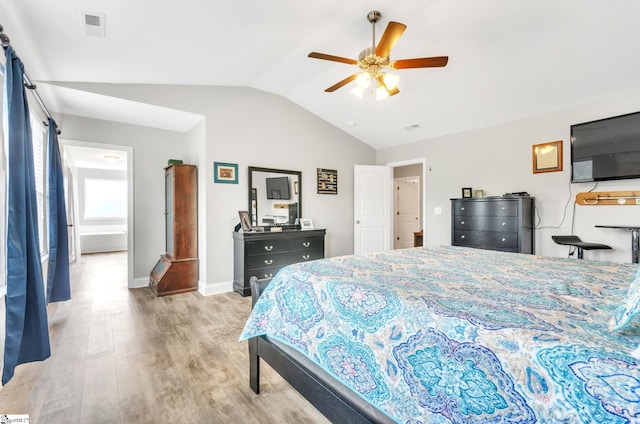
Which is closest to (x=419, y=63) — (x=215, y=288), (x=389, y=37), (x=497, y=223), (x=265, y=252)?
(x=389, y=37)

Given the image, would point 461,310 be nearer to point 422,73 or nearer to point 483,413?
point 483,413

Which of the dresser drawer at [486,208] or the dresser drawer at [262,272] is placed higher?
the dresser drawer at [486,208]

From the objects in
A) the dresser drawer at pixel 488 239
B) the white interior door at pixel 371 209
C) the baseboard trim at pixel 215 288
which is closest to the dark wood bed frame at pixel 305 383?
the baseboard trim at pixel 215 288

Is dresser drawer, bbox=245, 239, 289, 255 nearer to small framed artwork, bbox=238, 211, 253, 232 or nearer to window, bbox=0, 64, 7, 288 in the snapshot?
small framed artwork, bbox=238, 211, 253, 232

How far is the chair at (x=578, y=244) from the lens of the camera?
10.3 feet

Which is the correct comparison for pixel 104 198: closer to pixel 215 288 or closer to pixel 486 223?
pixel 215 288

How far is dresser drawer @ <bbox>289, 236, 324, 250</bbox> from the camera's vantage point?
440 cm

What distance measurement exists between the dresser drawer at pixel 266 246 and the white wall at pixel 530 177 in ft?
8.12

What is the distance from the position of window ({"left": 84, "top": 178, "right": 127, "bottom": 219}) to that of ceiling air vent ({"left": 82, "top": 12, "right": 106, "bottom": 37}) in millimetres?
7555

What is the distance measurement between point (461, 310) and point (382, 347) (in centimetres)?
32

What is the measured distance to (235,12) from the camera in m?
2.33

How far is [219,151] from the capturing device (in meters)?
4.07

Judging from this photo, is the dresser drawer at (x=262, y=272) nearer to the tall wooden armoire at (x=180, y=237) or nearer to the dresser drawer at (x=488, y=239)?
the tall wooden armoire at (x=180, y=237)

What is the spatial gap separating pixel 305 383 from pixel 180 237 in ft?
10.6
